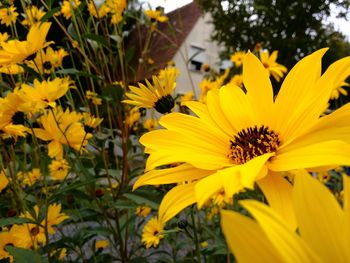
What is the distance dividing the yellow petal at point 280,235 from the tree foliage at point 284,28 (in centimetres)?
818

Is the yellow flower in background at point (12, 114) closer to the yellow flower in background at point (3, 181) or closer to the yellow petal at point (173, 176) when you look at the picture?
the yellow flower in background at point (3, 181)

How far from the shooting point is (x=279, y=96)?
439 mm

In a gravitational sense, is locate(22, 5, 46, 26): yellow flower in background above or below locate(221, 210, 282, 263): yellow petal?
above

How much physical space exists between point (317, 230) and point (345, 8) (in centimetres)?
920

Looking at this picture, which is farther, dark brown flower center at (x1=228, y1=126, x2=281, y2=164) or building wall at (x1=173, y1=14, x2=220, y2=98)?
building wall at (x1=173, y1=14, x2=220, y2=98)

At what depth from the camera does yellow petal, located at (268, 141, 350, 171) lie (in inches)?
11.2

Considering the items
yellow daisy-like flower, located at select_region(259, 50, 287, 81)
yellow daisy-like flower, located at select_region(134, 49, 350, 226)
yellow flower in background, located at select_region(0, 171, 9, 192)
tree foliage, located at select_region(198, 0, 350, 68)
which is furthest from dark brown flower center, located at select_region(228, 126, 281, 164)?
tree foliage, located at select_region(198, 0, 350, 68)

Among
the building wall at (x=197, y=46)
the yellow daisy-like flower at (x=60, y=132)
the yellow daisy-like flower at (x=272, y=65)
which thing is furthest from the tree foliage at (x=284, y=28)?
the yellow daisy-like flower at (x=60, y=132)

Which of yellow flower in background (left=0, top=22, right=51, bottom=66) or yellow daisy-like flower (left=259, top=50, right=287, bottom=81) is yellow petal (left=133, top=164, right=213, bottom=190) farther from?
yellow daisy-like flower (left=259, top=50, right=287, bottom=81)

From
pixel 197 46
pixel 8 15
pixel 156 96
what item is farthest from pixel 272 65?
pixel 197 46

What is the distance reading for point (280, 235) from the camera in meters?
0.16

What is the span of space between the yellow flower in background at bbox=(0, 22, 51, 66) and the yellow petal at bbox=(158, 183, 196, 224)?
0.48m

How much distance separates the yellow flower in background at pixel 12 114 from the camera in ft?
2.27

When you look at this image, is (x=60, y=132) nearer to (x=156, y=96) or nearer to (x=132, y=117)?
(x=156, y=96)
